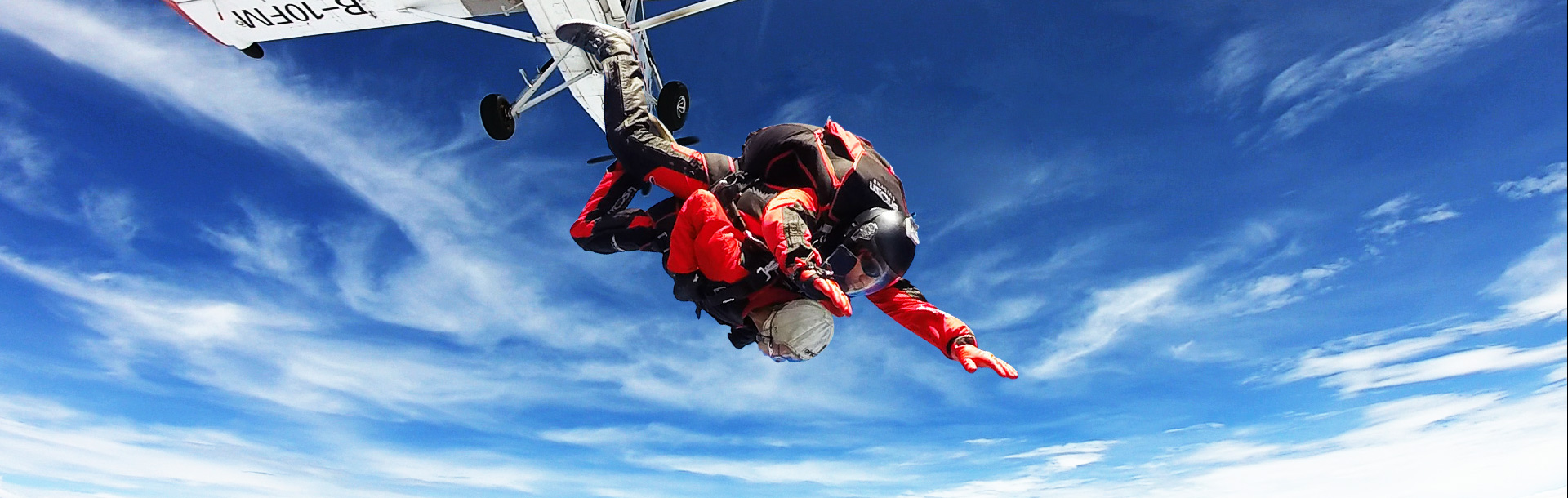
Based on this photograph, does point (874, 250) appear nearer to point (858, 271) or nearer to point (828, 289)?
point (858, 271)

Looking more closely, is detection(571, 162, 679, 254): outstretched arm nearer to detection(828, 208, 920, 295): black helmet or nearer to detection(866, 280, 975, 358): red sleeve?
detection(828, 208, 920, 295): black helmet

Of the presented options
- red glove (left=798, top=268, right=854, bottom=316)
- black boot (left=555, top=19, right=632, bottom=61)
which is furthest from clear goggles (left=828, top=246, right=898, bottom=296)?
black boot (left=555, top=19, right=632, bottom=61)

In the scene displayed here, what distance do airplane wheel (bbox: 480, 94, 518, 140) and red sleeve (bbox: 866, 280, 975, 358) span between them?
7.86 metres

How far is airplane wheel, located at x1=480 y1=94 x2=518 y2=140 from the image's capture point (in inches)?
379

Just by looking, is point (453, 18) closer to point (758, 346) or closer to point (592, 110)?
point (592, 110)

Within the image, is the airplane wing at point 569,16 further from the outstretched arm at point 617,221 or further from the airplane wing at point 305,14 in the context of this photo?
the outstretched arm at point 617,221

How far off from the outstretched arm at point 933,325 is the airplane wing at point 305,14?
11390 millimetres

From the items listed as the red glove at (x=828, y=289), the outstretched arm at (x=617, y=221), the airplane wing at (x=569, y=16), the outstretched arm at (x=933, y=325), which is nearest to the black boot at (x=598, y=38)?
the outstretched arm at (x=617, y=221)

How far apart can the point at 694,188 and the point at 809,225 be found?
72 centimetres

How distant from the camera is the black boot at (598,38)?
3.32 metres

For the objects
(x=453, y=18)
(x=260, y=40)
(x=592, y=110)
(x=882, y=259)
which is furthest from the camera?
(x=592, y=110)

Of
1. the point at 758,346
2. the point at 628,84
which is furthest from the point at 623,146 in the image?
the point at 758,346

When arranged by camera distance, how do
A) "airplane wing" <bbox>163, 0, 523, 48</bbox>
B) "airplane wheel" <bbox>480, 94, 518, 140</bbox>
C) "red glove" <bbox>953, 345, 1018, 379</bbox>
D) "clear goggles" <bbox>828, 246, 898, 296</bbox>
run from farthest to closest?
"airplane wing" <bbox>163, 0, 523, 48</bbox>
"airplane wheel" <bbox>480, 94, 518, 140</bbox>
"red glove" <bbox>953, 345, 1018, 379</bbox>
"clear goggles" <bbox>828, 246, 898, 296</bbox>

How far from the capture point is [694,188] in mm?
3336
